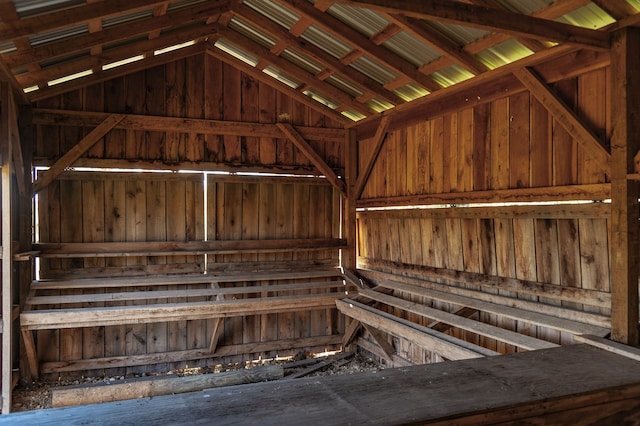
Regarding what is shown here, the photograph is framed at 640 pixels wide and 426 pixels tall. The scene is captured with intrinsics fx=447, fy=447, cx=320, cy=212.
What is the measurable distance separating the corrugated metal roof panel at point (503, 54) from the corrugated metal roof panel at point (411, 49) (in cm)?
45

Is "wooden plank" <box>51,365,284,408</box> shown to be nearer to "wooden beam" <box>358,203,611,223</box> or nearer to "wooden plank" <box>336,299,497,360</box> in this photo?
"wooden plank" <box>336,299,497,360</box>

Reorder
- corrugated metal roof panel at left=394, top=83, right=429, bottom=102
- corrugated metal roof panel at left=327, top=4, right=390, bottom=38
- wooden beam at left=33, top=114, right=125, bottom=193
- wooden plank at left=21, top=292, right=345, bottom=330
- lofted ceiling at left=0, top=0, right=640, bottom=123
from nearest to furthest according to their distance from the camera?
lofted ceiling at left=0, top=0, right=640, bottom=123 < corrugated metal roof panel at left=327, top=4, right=390, bottom=38 < wooden plank at left=21, top=292, right=345, bottom=330 < corrugated metal roof panel at left=394, top=83, right=429, bottom=102 < wooden beam at left=33, top=114, right=125, bottom=193

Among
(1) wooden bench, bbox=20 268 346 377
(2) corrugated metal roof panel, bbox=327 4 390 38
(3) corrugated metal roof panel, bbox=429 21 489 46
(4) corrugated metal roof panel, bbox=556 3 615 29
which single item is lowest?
(1) wooden bench, bbox=20 268 346 377

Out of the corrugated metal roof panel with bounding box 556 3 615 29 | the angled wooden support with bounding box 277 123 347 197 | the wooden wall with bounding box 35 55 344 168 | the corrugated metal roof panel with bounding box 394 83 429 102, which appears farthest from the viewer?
the angled wooden support with bounding box 277 123 347 197

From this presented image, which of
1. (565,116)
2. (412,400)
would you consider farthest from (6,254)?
(565,116)

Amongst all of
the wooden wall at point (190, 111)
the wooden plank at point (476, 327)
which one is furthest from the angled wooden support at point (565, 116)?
the wooden wall at point (190, 111)

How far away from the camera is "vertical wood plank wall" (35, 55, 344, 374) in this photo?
Result: 550 centimetres

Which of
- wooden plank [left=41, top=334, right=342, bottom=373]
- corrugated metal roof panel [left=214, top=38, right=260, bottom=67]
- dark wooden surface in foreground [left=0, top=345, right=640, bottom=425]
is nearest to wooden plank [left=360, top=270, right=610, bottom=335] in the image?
dark wooden surface in foreground [left=0, top=345, right=640, bottom=425]

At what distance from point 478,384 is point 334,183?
455 centimetres

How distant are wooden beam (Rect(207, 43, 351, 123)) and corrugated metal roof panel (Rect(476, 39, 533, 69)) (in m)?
2.70

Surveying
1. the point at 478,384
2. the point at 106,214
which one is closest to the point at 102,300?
the point at 106,214

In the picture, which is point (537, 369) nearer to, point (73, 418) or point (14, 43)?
point (73, 418)

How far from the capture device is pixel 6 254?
13.9 ft

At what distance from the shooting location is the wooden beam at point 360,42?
406cm
